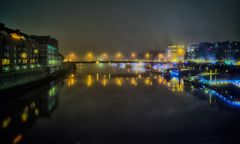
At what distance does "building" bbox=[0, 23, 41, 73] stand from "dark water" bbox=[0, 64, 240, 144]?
376 centimetres

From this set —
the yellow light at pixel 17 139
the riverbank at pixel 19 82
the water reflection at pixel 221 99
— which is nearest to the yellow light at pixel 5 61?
the riverbank at pixel 19 82

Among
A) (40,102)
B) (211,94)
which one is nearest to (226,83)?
(211,94)

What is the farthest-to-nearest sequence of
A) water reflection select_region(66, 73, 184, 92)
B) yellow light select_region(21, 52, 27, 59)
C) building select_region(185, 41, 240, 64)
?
building select_region(185, 41, 240, 64) < water reflection select_region(66, 73, 184, 92) < yellow light select_region(21, 52, 27, 59)

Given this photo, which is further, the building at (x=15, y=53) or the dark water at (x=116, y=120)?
the building at (x=15, y=53)

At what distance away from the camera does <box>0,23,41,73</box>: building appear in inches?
862

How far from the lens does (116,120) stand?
1401 cm

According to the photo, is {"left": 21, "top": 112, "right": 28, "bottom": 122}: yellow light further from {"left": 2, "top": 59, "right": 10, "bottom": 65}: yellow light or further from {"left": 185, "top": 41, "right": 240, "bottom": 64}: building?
{"left": 185, "top": 41, "right": 240, "bottom": 64}: building

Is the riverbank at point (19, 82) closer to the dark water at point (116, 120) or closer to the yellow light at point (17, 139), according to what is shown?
the dark water at point (116, 120)

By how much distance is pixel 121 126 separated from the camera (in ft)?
41.8

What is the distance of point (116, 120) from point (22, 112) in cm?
697

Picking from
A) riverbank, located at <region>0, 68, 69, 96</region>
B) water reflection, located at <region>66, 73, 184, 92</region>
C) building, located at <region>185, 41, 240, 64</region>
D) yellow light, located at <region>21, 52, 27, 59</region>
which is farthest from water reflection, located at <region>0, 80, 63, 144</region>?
building, located at <region>185, 41, 240, 64</region>

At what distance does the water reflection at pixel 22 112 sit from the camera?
1198 centimetres

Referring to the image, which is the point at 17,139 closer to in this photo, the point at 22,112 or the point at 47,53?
the point at 22,112

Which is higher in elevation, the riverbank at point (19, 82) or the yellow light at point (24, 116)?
the riverbank at point (19, 82)
